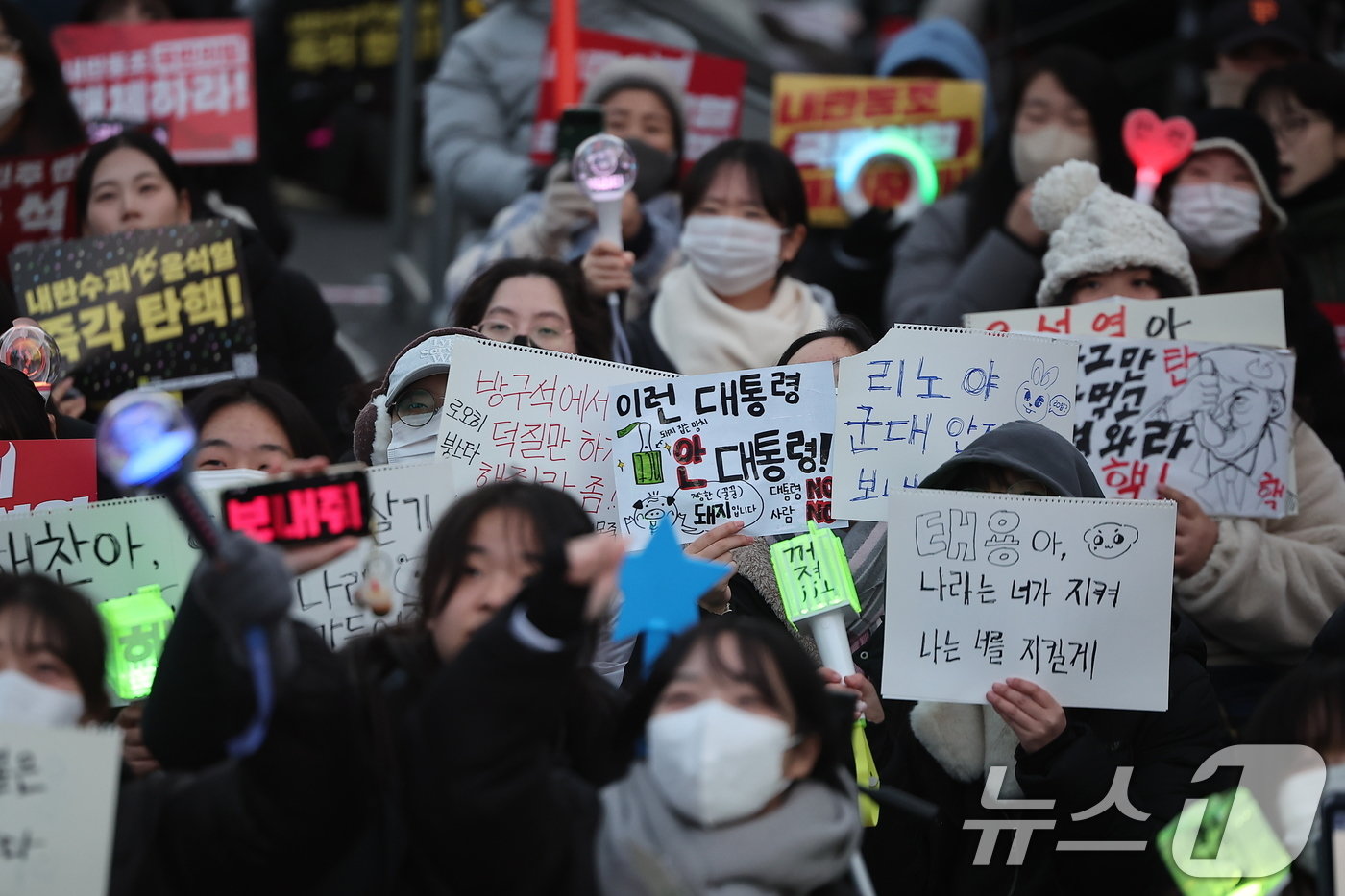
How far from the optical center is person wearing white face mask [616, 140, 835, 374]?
569cm

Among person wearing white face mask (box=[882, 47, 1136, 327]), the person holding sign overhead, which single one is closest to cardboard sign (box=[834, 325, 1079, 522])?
person wearing white face mask (box=[882, 47, 1136, 327])

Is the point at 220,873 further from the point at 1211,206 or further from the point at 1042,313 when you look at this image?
the point at 1211,206

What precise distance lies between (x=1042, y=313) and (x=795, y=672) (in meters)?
2.42

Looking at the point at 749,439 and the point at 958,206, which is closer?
the point at 749,439

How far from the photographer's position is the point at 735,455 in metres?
4.44

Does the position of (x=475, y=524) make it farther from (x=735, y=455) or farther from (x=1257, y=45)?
(x=1257, y=45)

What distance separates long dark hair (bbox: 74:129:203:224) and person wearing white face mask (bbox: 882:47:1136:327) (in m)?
2.67

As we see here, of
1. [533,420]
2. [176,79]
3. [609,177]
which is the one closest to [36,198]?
[176,79]

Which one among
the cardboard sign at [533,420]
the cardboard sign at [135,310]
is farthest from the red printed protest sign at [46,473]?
the cardboard sign at [135,310]

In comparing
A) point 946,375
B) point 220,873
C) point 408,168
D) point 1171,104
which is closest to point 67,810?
point 220,873

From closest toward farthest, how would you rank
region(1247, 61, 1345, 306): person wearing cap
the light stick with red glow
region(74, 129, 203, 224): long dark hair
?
the light stick with red glow
region(74, 129, 203, 224): long dark hair
region(1247, 61, 1345, 306): person wearing cap

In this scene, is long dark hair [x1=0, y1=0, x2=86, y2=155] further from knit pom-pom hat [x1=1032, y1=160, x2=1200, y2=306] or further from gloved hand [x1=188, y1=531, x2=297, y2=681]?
gloved hand [x1=188, y1=531, x2=297, y2=681]

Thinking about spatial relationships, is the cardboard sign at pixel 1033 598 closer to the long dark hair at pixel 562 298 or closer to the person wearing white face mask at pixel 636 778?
the person wearing white face mask at pixel 636 778

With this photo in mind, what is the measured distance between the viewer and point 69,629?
124 inches
